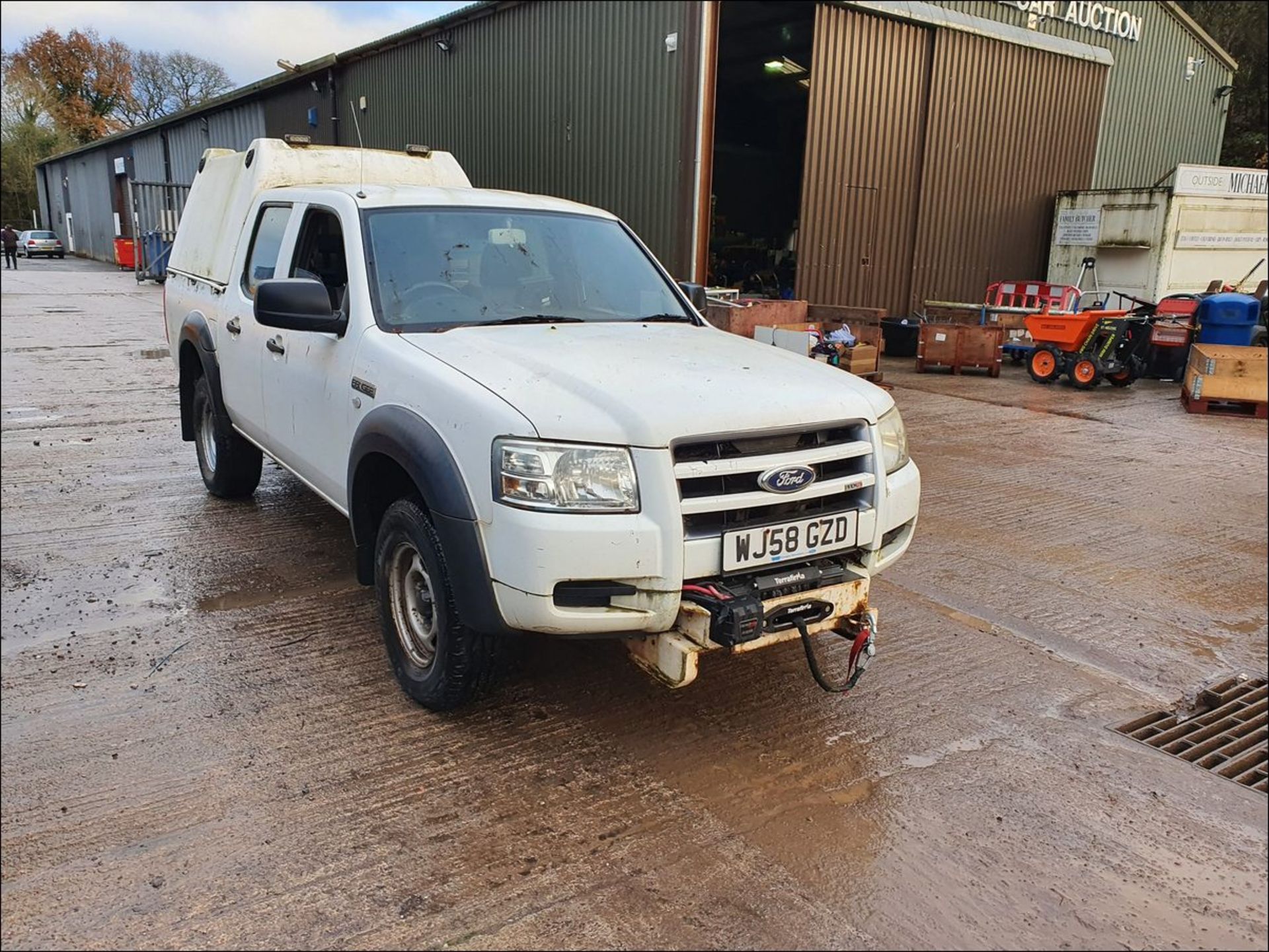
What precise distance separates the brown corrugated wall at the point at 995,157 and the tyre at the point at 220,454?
542 inches

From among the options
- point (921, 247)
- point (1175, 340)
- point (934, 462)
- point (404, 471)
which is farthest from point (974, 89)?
point (404, 471)

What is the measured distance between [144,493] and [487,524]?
4376mm

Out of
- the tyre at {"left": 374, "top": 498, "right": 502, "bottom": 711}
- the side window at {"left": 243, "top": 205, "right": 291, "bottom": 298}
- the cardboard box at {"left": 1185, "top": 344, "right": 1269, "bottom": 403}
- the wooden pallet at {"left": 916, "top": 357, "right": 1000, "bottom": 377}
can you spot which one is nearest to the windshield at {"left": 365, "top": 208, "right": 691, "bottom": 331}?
the tyre at {"left": 374, "top": 498, "right": 502, "bottom": 711}

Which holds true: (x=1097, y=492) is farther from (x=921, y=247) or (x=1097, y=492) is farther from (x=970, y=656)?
(x=921, y=247)

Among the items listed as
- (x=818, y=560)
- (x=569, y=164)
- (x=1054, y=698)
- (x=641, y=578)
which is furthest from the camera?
(x=569, y=164)

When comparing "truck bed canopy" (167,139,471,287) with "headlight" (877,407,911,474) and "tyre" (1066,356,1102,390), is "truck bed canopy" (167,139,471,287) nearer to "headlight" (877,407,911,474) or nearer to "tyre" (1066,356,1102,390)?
"headlight" (877,407,911,474)

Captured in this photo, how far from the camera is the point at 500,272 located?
4184mm

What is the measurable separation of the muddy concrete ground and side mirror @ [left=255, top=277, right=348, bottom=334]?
2.66 feet

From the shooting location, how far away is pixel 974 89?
55.1 feet

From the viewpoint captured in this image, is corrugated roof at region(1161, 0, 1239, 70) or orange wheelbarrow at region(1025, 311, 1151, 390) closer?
orange wheelbarrow at region(1025, 311, 1151, 390)

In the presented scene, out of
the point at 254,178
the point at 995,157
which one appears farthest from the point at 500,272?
the point at 995,157

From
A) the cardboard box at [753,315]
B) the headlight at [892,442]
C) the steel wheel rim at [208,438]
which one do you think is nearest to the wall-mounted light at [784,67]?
the cardboard box at [753,315]

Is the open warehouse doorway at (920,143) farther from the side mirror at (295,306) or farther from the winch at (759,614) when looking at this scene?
the winch at (759,614)

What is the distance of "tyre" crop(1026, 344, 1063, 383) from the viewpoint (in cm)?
1260
